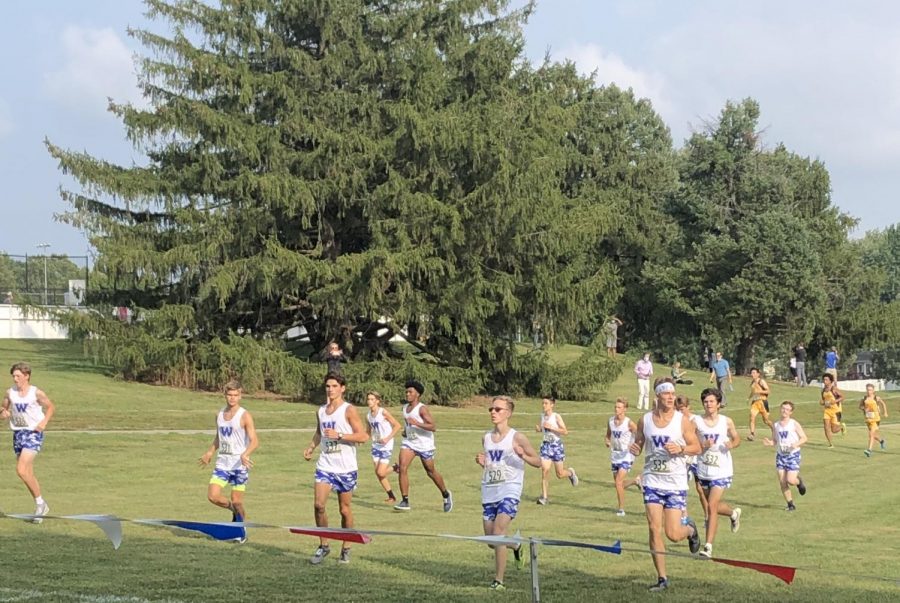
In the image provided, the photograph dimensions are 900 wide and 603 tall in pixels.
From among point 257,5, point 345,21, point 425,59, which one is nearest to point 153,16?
point 257,5

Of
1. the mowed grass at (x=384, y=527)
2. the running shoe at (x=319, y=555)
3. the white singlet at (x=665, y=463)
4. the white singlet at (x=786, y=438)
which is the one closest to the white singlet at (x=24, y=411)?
the mowed grass at (x=384, y=527)

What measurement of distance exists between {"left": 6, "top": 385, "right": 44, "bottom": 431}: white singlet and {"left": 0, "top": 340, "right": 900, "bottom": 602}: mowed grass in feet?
4.32

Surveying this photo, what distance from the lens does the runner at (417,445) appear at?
17219 mm

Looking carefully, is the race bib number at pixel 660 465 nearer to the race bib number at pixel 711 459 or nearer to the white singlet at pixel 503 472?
the white singlet at pixel 503 472

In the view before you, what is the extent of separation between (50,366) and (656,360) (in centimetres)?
4212

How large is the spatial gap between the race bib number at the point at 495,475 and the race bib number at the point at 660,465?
4.73ft

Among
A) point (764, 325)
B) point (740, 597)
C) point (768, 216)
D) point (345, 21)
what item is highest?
point (345, 21)

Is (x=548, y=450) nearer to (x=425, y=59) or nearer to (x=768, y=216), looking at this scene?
(x=425, y=59)

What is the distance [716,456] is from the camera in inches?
569

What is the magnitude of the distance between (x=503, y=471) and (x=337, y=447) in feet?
7.26

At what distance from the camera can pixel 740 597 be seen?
1028 centimetres

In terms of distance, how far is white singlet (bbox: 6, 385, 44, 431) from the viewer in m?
15.0

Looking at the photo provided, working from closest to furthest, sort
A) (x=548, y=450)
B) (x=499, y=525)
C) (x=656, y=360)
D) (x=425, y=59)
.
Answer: (x=499, y=525) → (x=548, y=450) → (x=425, y=59) → (x=656, y=360)

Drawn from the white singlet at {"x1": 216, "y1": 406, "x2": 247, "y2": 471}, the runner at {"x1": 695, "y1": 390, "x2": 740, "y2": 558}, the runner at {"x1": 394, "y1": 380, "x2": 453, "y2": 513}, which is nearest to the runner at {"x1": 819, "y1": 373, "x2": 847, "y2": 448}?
the runner at {"x1": 394, "y1": 380, "x2": 453, "y2": 513}
